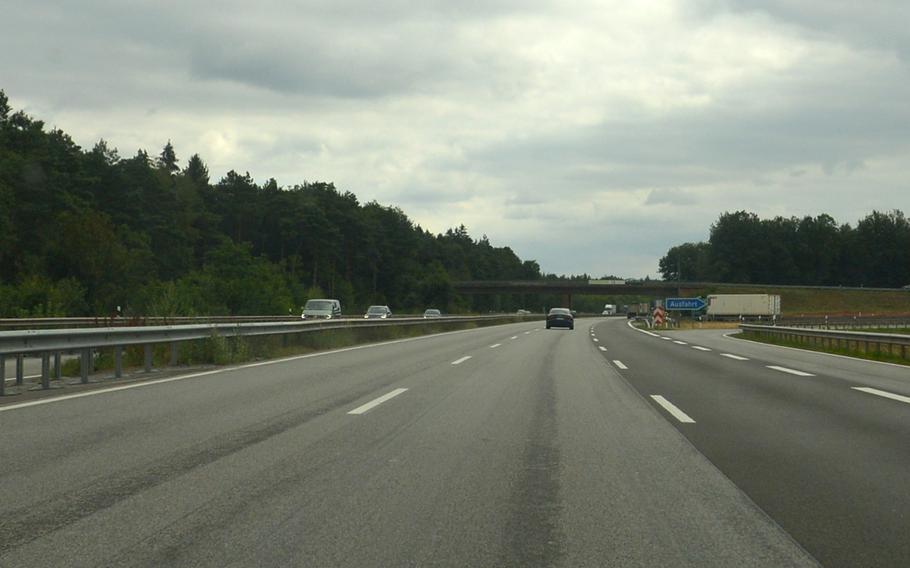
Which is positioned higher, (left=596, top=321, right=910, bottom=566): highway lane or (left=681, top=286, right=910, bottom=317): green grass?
(left=681, top=286, right=910, bottom=317): green grass

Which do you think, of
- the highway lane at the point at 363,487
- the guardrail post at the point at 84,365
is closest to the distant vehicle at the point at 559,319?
the guardrail post at the point at 84,365

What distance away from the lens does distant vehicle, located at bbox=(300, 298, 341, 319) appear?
4472cm

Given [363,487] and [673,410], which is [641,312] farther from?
[363,487]

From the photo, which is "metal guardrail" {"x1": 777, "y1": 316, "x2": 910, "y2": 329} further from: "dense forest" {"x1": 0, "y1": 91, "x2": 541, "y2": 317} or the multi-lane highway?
the multi-lane highway

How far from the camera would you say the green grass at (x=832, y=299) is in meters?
126

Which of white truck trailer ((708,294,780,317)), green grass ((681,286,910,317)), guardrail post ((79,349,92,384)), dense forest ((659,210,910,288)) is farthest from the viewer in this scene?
dense forest ((659,210,910,288))

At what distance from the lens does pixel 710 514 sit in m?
5.38

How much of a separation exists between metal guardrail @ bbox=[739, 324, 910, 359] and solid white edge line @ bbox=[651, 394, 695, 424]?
13900 millimetres

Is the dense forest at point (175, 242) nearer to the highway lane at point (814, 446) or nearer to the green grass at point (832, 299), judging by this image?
the highway lane at point (814, 446)

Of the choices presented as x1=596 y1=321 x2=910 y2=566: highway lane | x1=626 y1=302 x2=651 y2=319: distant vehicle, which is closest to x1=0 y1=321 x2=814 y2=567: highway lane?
x1=596 y1=321 x2=910 y2=566: highway lane

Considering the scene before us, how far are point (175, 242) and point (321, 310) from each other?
52.0 meters

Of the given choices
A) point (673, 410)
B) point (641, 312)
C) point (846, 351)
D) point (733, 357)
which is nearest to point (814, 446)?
point (673, 410)

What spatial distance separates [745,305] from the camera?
92.5 metres

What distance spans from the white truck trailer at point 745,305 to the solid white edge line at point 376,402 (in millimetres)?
82443
